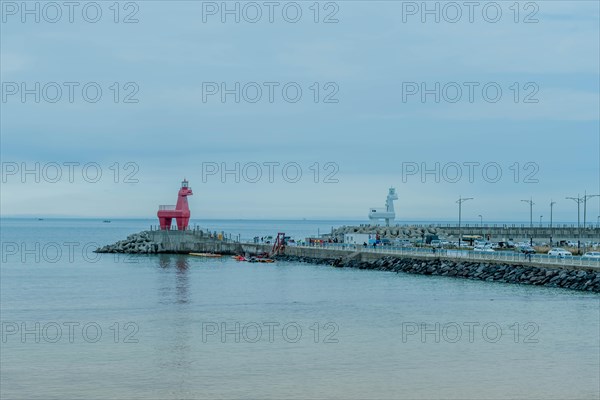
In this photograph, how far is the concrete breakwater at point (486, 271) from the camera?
55.9 meters

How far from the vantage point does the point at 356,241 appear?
321ft

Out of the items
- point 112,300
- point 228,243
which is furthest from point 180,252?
point 112,300

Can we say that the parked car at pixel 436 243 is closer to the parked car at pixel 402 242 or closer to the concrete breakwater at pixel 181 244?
the parked car at pixel 402 242

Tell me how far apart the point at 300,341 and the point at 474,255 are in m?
37.7

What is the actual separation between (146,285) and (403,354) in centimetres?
3255

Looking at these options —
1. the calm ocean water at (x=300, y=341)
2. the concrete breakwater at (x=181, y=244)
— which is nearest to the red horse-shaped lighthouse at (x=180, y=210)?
the concrete breakwater at (x=181, y=244)

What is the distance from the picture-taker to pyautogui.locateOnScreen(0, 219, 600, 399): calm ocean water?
2802cm

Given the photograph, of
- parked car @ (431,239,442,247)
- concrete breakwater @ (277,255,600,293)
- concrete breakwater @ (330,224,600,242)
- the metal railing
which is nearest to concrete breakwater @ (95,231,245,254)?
the metal railing

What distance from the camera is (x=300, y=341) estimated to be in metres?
36.1

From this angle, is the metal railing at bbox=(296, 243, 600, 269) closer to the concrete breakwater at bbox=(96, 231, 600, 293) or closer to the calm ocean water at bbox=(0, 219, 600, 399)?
the concrete breakwater at bbox=(96, 231, 600, 293)

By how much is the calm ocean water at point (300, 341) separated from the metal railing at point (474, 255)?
15.0 feet

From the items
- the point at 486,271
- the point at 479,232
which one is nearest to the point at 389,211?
the point at 479,232

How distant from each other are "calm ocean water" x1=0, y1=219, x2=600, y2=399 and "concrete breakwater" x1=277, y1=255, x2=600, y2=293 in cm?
184

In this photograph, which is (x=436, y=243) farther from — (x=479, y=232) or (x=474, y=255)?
(x=479, y=232)
